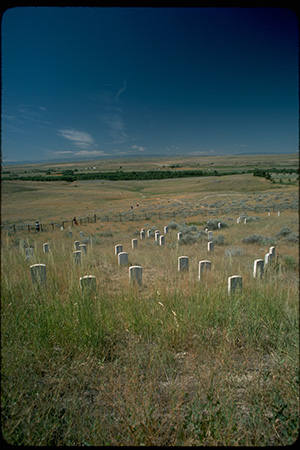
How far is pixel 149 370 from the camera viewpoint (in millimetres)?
1938

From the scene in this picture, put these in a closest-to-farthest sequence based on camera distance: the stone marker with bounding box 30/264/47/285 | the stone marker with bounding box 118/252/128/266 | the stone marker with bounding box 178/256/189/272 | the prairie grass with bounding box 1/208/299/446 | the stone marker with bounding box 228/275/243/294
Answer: the prairie grass with bounding box 1/208/299/446 < the stone marker with bounding box 30/264/47/285 < the stone marker with bounding box 228/275/243/294 < the stone marker with bounding box 178/256/189/272 < the stone marker with bounding box 118/252/128/266

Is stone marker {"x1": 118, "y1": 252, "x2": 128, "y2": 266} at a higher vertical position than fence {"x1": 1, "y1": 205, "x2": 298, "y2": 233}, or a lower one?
lower

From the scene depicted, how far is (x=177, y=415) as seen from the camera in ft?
5.25

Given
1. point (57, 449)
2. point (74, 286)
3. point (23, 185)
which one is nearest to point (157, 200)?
point (23, 185)

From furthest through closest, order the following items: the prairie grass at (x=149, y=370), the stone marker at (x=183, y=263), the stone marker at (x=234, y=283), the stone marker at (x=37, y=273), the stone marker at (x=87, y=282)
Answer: the stone marker at (x=183, y=263) < the stone marker at (x=234, y=283) < the stone marker at (x=37, y=273) < the stone marker at (x=87, y=282) < the prairie grass at (x=149, y=370)

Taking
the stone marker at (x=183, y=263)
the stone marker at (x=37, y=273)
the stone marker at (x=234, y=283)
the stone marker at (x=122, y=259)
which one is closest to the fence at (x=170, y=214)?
the stone marker at (x=122, y=259)

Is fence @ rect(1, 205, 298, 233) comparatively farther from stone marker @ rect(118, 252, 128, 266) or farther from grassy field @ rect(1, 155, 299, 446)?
grassy field @ rect(1, 155, 299, 446)

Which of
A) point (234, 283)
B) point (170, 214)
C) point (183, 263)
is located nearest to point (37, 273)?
point (234, 283)

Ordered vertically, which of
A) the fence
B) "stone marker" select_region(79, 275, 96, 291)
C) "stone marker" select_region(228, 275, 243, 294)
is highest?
the fence

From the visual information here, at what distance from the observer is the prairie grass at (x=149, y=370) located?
1447mm

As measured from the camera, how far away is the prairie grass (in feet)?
4.75

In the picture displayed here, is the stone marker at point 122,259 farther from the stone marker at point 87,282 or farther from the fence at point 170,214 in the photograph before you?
the fence at point 170,214

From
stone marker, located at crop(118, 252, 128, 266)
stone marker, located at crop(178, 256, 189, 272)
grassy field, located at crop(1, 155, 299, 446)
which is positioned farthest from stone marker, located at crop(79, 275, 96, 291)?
stone marker, located at crop(118, 252, 128, 266)

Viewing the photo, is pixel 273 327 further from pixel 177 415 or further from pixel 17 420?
pixel 17 420
